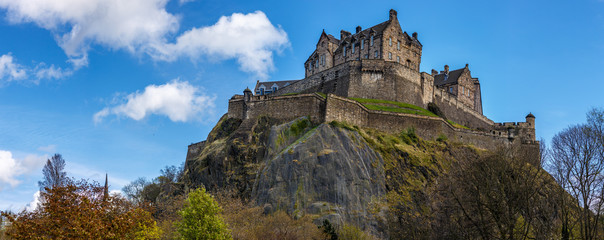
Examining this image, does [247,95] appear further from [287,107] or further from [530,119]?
[530,119]

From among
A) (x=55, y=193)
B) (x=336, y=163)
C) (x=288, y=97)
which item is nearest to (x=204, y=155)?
(x=288, y=97)

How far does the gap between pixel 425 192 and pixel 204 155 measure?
23.9 meters

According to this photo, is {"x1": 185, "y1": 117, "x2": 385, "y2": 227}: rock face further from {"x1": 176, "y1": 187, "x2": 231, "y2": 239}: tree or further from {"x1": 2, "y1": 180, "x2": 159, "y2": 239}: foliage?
{"x1": 2, "y1": 180, "x2": 159, "y2": 239}: foliage

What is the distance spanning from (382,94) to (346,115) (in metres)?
12.2

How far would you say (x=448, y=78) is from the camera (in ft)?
278

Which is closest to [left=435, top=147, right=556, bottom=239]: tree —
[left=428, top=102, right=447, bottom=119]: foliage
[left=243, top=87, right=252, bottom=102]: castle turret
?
[left=243, top=87, right=252, bottom=102]: castle turret

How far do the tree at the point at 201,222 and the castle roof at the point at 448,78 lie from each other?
5941cm

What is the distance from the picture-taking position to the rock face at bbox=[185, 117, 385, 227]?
45.8 metres

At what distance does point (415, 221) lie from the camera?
4609 cm

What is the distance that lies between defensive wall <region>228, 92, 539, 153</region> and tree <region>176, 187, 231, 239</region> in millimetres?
22200

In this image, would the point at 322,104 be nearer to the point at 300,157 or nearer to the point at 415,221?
the point at 300,157

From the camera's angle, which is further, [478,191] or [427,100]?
[427,100]

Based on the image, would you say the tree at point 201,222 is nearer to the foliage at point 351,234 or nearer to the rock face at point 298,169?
the foliage at point 351,234

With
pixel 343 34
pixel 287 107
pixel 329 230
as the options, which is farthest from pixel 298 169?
pixel 343 34
